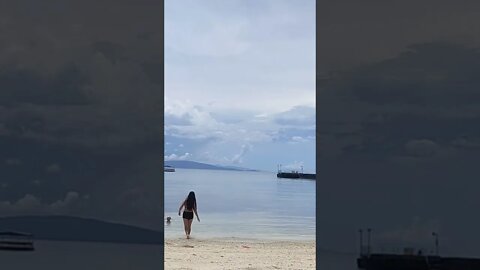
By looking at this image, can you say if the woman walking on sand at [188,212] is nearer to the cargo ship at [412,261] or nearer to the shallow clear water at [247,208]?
the shallow clear water at [247,208]

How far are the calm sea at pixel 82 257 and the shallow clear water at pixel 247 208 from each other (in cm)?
356

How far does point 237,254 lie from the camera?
6.68 m

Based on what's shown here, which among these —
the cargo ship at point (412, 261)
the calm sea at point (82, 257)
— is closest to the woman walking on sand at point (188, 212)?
the calm sea at point (82, 257)

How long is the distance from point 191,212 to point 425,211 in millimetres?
4176

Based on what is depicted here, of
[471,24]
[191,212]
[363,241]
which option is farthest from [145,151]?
[191,212]

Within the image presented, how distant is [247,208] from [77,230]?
7118 mm

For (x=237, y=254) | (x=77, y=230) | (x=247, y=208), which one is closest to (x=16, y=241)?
(x=77, y=230)

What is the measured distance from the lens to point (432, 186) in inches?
144

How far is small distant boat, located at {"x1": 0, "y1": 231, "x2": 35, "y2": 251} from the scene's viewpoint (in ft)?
13.2

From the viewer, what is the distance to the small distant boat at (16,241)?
403cm

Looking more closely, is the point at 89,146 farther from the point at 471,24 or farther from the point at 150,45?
the point at 471,24

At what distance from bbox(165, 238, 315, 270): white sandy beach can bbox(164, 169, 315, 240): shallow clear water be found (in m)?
0.42

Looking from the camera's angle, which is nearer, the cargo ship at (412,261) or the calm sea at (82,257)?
the cargo ship at (412,261)

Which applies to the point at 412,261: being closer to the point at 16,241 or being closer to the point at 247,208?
the point at 16,241
